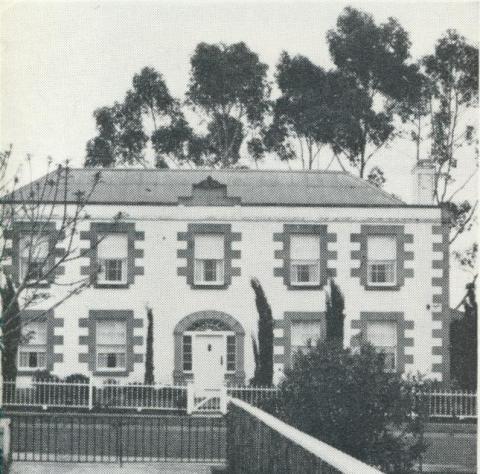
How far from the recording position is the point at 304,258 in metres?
33.5

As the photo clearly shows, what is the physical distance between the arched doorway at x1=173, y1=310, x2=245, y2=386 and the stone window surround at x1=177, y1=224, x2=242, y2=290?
1.03 m

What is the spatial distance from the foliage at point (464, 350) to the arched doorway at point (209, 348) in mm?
7027

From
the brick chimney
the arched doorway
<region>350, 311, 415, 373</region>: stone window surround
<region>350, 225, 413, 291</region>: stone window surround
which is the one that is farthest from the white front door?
the brick chimney

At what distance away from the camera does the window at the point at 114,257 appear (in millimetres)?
33344

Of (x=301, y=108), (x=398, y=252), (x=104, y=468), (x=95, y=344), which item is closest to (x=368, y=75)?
(x=301, y=108)

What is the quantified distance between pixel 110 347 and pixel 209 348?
3.17 metres

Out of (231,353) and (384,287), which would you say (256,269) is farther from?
(384,287)

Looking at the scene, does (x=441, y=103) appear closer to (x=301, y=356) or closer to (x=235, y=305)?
(x=235, y=305)

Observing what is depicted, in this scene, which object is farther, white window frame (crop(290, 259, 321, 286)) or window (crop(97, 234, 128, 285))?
white window frame (crop(290, 259, 321, 286))

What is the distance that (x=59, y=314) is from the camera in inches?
1291

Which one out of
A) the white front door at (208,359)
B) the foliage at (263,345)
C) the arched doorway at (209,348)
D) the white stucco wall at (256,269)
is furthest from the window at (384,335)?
the white front door at (208,359)

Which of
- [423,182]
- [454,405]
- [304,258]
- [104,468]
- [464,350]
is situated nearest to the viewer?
[104,468]

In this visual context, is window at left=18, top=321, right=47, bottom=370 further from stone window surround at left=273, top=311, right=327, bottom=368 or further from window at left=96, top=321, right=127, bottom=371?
stone window surround at left=273, top=311, right=327, bottom=368

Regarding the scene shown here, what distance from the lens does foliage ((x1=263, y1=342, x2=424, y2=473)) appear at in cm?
1564
